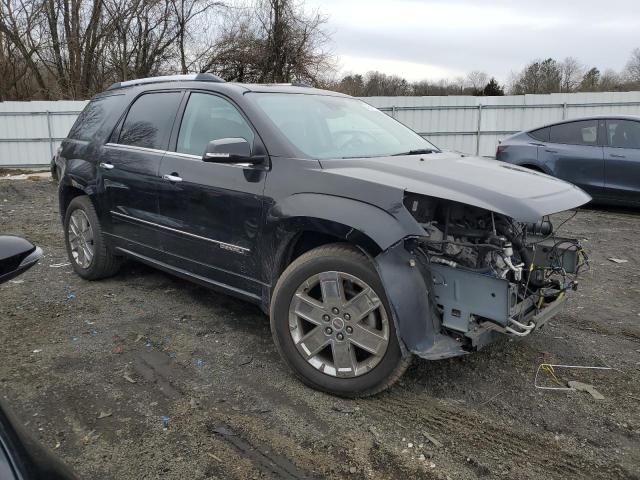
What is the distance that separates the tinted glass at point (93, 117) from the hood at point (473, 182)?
2.77m

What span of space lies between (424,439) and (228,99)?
253 centimetres

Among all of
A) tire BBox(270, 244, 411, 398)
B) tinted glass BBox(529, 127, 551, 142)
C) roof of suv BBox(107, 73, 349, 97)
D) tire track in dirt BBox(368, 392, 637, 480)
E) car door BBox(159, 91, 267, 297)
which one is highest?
roof of suv BBox(107, 73, 349, 97)

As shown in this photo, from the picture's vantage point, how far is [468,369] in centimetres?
345

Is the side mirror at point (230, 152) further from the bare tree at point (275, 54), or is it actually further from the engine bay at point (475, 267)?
the bare tree at point (275, 54)

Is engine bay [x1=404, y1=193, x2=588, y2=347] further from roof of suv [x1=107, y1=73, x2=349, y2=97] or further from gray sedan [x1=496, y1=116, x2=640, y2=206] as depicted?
gray sedan [x1=496, y1=116, x2=640, y2=206]

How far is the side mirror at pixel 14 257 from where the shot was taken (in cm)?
144

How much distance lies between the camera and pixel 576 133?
8766 mm

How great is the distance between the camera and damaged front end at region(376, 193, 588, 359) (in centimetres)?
276

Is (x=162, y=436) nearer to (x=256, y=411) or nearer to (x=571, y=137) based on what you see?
(x=256, y=411)

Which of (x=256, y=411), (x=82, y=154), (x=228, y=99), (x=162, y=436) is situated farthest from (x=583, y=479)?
(x=82, y=154)

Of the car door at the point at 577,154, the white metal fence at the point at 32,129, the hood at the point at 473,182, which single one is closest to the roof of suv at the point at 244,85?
the hood at the point at 473,182

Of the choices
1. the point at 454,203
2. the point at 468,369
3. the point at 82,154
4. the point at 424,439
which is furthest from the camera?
the point at 82,154

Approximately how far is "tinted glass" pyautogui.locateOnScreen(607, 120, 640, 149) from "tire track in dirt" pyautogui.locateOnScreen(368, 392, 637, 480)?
700 cm

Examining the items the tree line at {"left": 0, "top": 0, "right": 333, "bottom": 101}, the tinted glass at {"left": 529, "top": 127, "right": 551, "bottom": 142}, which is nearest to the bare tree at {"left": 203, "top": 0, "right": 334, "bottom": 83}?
the tree line at {"left": 0, "top": 0, "right": 333, "bottom": 101}
